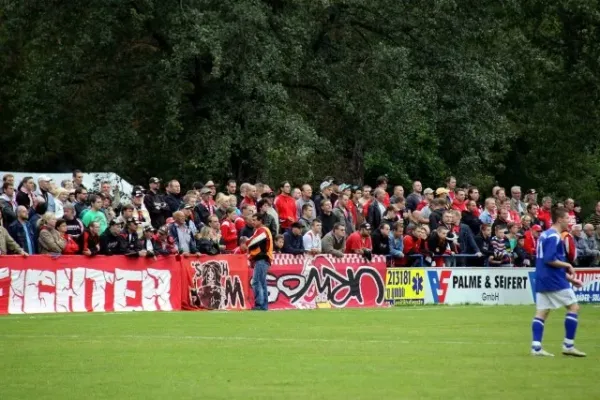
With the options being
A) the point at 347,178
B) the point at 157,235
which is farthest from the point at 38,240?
the point at 347,178

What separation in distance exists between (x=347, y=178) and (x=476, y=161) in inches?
189

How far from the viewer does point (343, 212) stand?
102 ft

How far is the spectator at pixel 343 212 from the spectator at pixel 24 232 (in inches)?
313

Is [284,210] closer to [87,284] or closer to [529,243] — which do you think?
[87,284]

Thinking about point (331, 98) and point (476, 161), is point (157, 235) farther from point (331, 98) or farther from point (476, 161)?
point (476, 161)

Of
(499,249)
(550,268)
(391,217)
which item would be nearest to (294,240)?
(391,217)

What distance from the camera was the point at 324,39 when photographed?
146 feet

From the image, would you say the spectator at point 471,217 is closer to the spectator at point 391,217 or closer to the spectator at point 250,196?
the spectator at point 391,217

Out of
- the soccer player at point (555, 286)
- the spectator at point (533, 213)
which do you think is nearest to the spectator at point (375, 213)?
the spectator at point (533, 213)

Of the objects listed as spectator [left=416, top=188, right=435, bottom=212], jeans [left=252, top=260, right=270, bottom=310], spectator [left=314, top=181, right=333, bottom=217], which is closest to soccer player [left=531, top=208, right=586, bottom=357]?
jeans [left=252, top=260, right=270, bottom=310]

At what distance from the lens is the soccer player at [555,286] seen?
17.4 metres

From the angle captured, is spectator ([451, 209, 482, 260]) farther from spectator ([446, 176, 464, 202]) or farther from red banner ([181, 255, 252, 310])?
red banner ([181, 255, 252, 310])

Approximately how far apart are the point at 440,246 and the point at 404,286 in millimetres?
1469

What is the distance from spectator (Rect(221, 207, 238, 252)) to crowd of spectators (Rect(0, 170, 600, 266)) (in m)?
0.02
